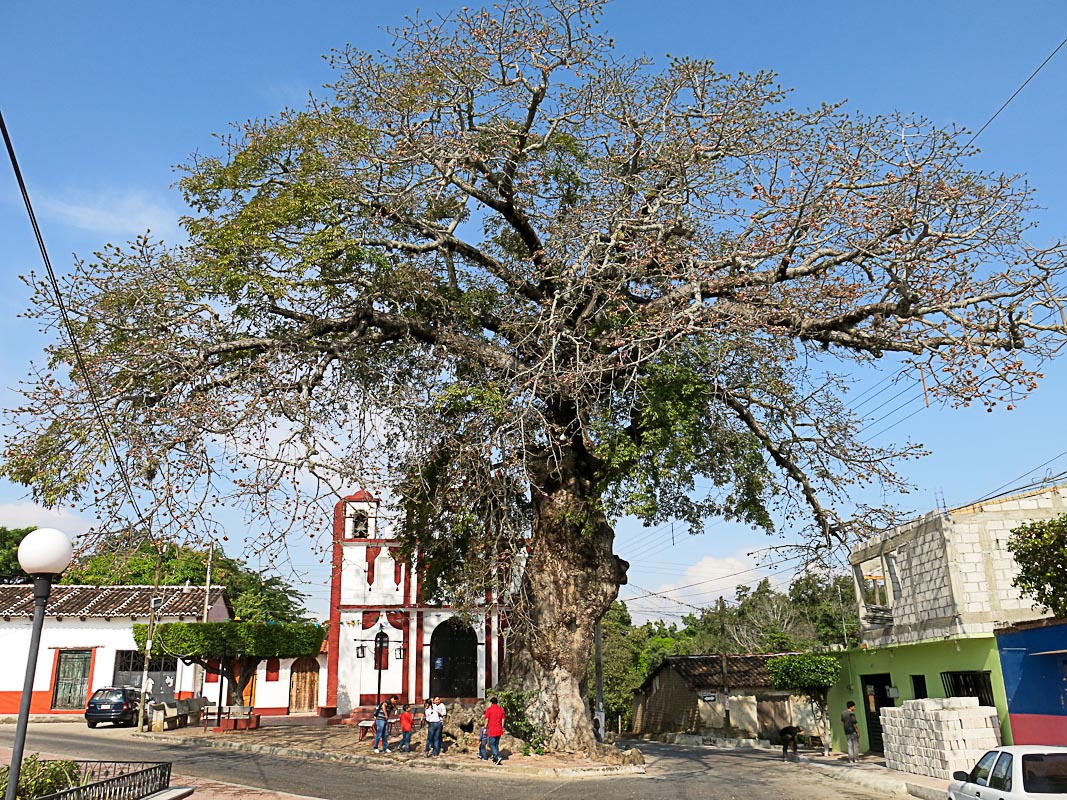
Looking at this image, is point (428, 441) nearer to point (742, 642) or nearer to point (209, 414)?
point (209, 414)

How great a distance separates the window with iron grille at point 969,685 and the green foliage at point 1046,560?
2.33 metres

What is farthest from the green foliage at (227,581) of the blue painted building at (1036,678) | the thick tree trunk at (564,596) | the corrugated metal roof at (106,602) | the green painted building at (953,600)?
the blue painted building at (1036,678)

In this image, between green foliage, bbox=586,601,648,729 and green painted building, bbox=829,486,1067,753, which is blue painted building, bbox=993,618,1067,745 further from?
green foliage, bbox=586,601,648,729

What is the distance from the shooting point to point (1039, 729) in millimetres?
14602

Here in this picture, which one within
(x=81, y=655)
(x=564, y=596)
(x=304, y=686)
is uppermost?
(x=564, y=596)

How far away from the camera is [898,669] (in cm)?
2009

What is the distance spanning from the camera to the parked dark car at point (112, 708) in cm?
2725

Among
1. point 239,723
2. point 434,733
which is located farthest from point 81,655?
point 434,733

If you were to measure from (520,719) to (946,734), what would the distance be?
→ 8.54 metres

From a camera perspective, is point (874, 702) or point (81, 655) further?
Answer: point (81, 655)

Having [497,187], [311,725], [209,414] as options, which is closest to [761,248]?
[497,187]

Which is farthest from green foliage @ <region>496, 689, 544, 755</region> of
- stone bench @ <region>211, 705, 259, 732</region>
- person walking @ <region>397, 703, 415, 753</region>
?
stone bench @ <region>211, 705, 259, 732</region>

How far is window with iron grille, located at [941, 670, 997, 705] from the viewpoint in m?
16.2

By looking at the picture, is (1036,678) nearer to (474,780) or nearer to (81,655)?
(474,780)
